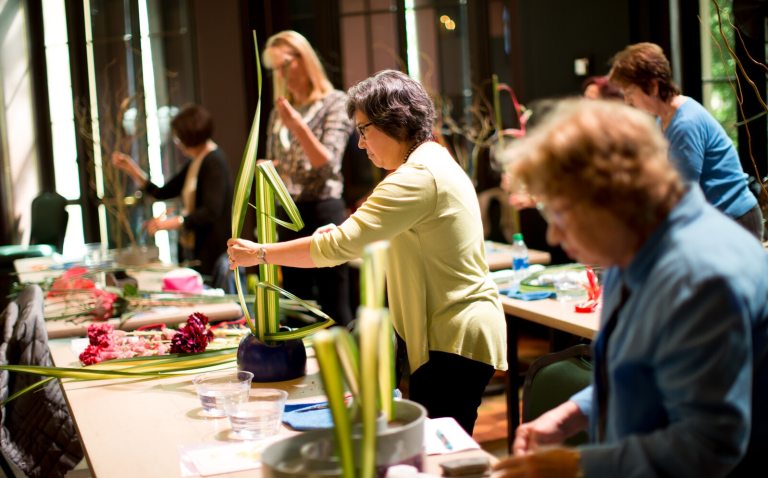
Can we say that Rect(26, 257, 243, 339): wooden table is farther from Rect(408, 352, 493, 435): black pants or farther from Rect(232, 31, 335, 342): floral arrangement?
Rect(408, 352, 493, 435): black pants

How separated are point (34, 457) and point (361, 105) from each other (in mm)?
1396

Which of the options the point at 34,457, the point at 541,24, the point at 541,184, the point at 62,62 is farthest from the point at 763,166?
the point at 62,62

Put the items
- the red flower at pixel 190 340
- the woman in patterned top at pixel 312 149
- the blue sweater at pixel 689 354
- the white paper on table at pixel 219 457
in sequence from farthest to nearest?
the woman in patterned top at pixel 312 149, the red flower at pixel 190 340, the white paper on table at pixel 219 457, the blue sweater at pixel 689 354

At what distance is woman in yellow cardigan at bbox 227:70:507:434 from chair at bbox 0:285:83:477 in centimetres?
78

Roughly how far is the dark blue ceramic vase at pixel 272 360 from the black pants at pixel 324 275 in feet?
7.16

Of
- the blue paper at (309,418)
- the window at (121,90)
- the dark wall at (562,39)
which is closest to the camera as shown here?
the blue paper at (309,418)

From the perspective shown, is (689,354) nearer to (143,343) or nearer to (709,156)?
(143,343)

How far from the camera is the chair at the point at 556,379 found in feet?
7.29

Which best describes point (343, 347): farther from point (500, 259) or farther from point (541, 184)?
point (500, 259)

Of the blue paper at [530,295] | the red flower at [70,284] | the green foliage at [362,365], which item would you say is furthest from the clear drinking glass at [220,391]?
the red flower at [70,284]

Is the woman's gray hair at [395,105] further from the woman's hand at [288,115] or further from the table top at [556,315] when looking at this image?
the woman's hand at [288,115]

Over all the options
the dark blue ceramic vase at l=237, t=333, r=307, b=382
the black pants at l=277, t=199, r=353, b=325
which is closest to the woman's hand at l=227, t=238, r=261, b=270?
the dark blue ceramic vase at l=237, t=333, r=307, b=382

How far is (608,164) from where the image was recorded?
1262 mm

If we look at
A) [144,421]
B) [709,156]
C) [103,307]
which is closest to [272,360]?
[144,421]
